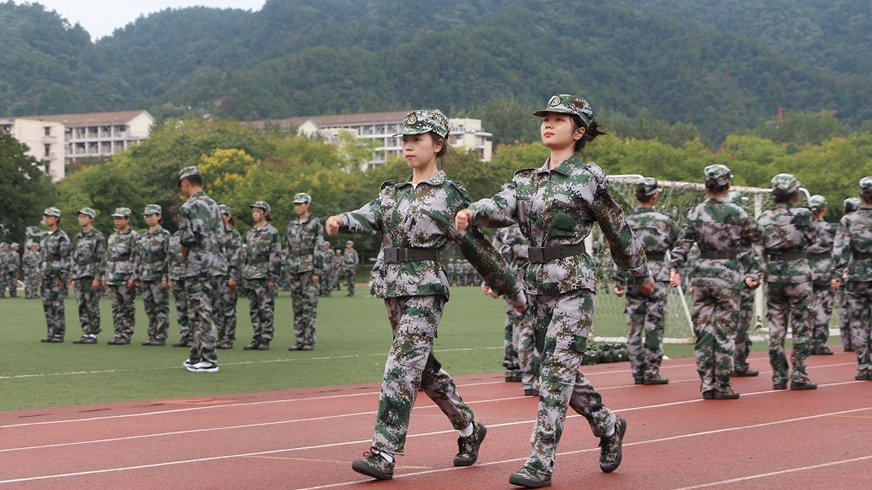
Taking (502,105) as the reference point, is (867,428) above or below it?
below

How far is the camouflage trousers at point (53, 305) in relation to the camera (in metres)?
21.2

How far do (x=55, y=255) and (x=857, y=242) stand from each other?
41.5ft

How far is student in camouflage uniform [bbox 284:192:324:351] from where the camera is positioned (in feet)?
62.1

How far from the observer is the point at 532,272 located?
25.4 ft

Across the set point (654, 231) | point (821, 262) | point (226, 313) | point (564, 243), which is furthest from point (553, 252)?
point (226, 313)

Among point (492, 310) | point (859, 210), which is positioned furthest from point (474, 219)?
point (492, 310)

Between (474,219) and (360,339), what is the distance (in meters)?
15.1

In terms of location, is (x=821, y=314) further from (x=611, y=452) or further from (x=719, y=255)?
(x=611, y=452)

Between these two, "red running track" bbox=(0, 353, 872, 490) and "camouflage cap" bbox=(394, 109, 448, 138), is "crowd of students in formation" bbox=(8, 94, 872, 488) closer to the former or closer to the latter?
"camouflage cap" bbox=(394, 109, 448, 138)

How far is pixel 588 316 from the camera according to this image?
7652 mm

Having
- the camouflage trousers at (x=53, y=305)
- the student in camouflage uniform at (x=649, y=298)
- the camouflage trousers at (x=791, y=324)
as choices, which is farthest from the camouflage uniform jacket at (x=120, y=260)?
the camouflage trousers at (x=791, y=324)

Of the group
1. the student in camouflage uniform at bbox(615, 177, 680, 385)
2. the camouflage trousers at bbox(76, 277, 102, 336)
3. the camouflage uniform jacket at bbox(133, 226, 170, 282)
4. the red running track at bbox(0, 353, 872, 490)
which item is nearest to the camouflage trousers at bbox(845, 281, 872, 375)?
the red running track at bbox(0, 353, 872, 490)

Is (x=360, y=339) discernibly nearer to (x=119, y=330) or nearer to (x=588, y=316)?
(x=119, y=330)

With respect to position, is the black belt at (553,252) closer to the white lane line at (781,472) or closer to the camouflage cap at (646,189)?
the white lane line at (781,472)
